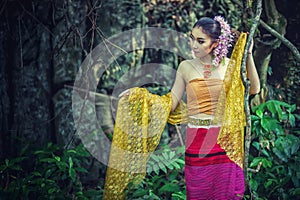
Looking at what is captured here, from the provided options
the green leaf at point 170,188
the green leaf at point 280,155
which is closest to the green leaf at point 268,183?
the green leaf at point 280,155

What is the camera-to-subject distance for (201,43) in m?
2.63

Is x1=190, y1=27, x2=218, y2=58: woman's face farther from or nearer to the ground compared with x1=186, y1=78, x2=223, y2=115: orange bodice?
farther from the ground

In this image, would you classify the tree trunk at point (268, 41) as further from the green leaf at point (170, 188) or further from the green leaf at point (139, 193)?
the green leaf at point (139, 193)

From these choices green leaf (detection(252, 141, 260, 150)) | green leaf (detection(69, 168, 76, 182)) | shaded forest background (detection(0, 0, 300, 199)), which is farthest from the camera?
shaded forest background (detection(0, 0, 300, 199))

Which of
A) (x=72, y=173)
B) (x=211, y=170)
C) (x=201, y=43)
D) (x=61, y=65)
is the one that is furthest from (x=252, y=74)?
(x=61, y=65)

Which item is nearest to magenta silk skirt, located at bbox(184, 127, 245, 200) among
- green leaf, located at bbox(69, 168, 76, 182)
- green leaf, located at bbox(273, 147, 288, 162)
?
green leaf, located at bbox(273, 147, 288, 162)

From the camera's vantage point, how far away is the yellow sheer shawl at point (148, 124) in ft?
8.73

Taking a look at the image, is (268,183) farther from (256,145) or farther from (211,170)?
(211,170)

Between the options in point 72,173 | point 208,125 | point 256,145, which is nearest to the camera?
point 208,125

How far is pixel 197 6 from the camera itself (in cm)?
434

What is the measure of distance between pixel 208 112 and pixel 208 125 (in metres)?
0.09

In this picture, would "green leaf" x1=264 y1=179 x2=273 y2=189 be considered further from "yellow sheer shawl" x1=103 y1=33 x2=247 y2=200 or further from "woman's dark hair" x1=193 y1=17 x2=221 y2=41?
"woman's dark hair" x1=193 y1=17 x2=221 y2=41

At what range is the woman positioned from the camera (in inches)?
105

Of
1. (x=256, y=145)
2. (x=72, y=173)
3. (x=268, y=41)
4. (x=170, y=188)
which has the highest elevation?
(x=268, y=41)
